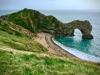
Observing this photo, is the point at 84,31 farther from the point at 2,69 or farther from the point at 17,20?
the point at 2,69

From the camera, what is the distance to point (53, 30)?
439 ft

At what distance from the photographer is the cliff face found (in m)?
130

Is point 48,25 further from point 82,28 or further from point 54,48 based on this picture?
point 54,48

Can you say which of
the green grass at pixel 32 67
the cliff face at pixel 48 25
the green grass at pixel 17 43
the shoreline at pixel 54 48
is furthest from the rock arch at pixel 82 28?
the green grass at pixel 32 67

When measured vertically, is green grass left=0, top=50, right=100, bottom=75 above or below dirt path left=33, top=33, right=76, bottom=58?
above

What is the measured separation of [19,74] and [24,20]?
371ft

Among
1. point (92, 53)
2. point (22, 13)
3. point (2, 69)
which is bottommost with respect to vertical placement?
point (92, 53)

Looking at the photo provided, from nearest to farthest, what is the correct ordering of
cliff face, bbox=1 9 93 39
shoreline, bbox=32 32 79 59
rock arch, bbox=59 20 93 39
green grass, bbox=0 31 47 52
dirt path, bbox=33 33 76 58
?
green grass, bbox=0 31 47 52
shoreline, bbox=32 32 79 59
dirt path, bbox=33 33 76 58
cliff face, bbox=1 9 93 39
rock arch, bbox=59 20 93 39

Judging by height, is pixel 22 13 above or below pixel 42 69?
above

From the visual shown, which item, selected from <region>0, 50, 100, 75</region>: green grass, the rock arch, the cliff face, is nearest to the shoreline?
the cliff face

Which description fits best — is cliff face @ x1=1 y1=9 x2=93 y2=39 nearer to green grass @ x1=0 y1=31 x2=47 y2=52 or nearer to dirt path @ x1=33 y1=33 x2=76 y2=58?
dirt path @ x1=33 y1=33 x2=76 y2=58

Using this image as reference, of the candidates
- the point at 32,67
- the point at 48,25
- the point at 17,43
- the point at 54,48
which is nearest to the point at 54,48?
the point at 54,48

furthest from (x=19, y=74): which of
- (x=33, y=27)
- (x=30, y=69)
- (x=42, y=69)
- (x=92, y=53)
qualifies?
(x=33, y=27)

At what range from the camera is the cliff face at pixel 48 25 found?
427ft
